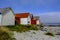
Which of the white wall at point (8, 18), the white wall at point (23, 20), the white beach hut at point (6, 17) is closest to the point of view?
the white beach hut at point (6, 17)

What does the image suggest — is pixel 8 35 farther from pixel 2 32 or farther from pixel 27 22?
pixel 27 22

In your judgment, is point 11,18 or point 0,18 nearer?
point 0,18

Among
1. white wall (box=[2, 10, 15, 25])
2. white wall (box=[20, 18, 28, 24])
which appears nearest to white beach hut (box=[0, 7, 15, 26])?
white wall (box=[2, 10, 15, 25])

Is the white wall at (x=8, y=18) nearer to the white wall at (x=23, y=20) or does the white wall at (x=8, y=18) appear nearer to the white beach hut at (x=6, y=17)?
the white beach hut at (x=6, y=17)

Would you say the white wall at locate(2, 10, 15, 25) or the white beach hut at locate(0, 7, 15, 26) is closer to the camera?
the white beach hut at locate(0, 7, 15, 26)

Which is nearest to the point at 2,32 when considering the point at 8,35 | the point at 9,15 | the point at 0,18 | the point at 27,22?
the point at 8,35

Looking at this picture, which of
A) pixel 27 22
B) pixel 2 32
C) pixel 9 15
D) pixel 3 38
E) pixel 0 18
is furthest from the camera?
pixel 27 22

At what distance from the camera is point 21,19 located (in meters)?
46.2

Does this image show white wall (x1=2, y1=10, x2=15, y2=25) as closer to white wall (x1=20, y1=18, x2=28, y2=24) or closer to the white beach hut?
the white beach hut

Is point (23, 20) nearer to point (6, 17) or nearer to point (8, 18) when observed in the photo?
point (8, 18)

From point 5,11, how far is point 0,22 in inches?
118

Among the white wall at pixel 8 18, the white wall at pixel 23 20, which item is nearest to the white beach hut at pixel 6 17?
the white wall at pixel 8 18

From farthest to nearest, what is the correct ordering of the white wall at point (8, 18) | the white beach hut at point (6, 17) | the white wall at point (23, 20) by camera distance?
the white wall at point (23, 20) < the white wall at point (8, 18) < the white beach hut at point (6, 17)

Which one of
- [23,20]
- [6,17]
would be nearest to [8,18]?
[6,17]
